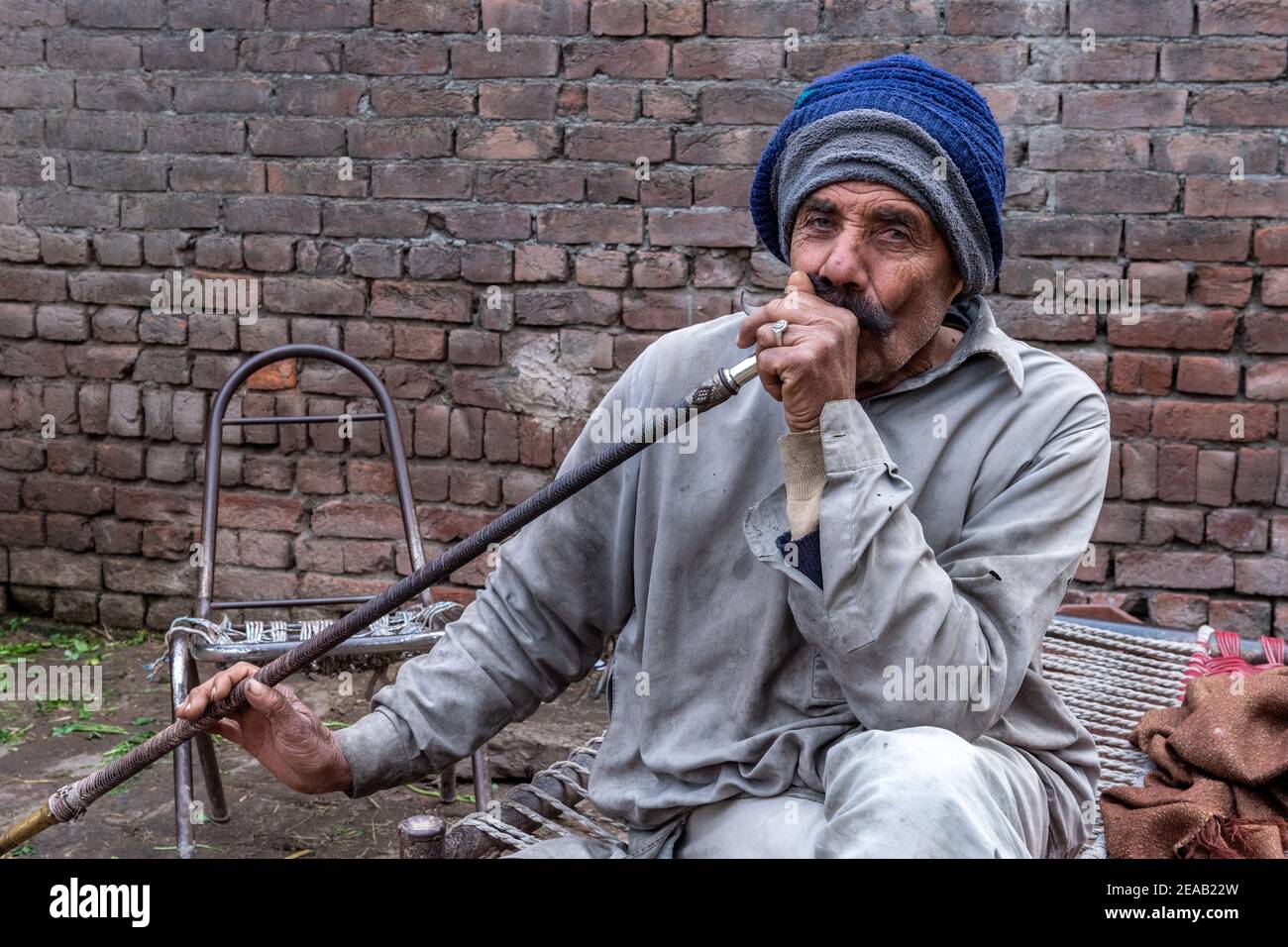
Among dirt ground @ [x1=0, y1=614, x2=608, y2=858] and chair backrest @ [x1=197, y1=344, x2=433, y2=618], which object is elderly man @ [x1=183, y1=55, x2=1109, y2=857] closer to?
chair backrest @ [x1=197, y1=344, x2=433, y2=618]

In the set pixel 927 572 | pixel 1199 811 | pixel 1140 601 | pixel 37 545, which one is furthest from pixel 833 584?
pixel 37 545

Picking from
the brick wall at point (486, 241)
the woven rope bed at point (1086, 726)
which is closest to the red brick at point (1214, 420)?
the brick wall at point (486, 241)

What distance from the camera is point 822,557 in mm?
1777

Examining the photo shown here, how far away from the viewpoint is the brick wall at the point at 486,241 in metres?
3.87

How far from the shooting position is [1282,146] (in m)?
3.77

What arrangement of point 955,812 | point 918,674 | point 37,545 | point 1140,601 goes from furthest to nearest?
point 37,545, point 1140,601, point 918,674, point 955,812

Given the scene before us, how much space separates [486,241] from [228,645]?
5.28ft

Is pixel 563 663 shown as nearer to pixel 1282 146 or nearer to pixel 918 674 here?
pixel 918 674

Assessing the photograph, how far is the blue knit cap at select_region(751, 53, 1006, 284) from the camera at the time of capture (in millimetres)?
1992

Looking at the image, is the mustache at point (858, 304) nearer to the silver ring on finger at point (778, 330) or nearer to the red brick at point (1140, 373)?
the silver ring on finger at point (778, 330)

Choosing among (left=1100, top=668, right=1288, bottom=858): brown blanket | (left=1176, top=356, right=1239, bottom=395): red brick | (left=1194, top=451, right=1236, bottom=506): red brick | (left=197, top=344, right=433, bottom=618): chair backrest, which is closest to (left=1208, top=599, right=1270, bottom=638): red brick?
(left=1194, top=451, right=1236, bottom=506): red brick

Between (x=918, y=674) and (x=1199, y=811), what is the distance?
103cm

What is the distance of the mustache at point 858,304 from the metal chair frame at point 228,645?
1461 millimetres

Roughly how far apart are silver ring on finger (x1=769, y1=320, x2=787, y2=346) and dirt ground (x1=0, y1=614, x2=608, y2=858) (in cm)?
219
